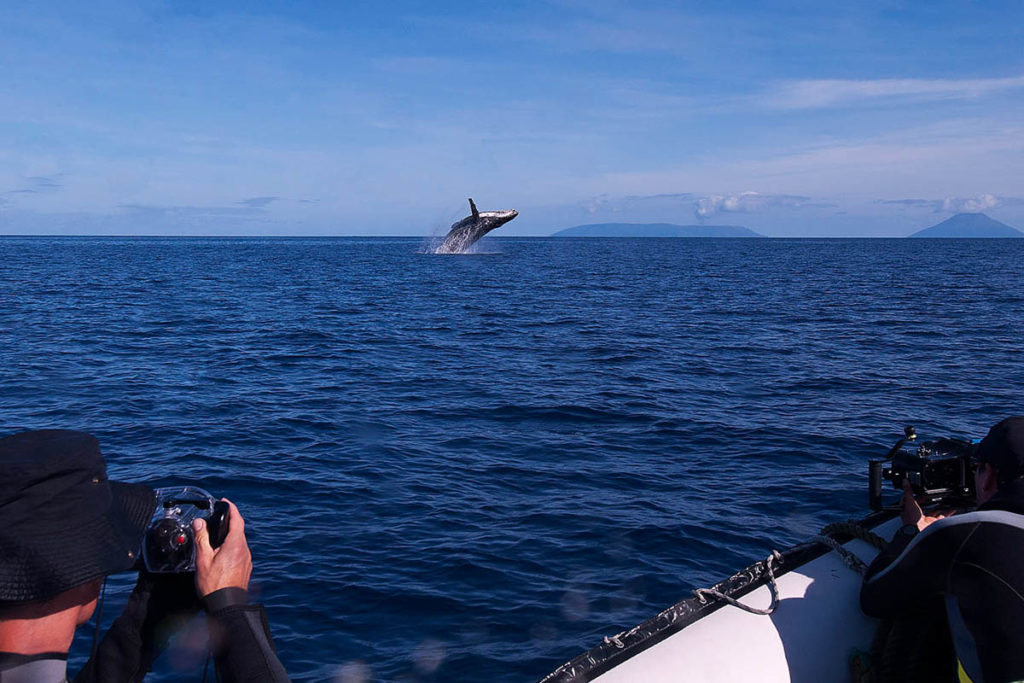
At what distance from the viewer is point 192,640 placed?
7734mm

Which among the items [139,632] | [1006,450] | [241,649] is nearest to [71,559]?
[241,649]

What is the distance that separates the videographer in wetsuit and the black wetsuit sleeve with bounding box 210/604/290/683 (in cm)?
297

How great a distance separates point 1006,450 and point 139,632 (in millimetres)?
4005

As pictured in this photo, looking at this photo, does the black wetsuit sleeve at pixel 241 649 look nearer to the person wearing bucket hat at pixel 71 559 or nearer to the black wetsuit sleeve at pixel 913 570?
the person wearing bucket hat at pixel 71 559

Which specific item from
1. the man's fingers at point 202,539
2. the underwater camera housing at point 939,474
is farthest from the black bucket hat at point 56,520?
the underwater camera housing at point 939,474

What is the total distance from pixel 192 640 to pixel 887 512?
6486 mm

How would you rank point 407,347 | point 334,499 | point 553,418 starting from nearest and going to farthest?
point 334,499, point 553,418, point 407,347

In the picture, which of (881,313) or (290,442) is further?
(881,313)

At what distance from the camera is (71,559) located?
2148mm

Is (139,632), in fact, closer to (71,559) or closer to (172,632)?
(172,632)

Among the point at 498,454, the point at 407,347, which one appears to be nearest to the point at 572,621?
the point at 498,454

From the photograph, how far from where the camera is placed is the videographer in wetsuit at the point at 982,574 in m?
3.34

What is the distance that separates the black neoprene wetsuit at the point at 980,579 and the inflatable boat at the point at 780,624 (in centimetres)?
65

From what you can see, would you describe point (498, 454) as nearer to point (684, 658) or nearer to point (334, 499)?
point (334, 499)
